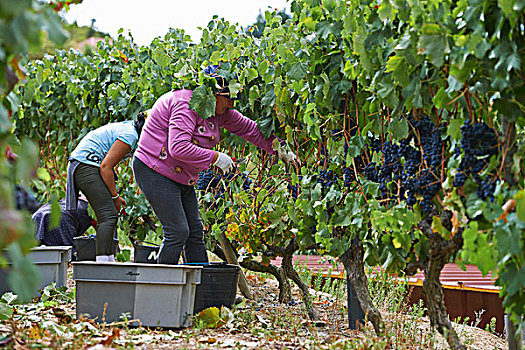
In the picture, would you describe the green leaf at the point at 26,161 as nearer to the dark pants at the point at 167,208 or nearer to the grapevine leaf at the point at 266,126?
the dark pants at the point at 167,208

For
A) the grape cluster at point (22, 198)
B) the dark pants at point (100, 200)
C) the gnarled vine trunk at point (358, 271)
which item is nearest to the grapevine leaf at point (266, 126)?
the gnarled vine trunk at point (358, 271)

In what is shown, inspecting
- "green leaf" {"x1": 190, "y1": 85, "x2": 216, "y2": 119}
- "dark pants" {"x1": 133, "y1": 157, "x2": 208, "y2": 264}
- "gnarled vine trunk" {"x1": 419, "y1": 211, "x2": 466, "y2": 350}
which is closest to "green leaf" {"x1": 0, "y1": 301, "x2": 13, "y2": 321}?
"dark pants" {"x1": 133, "y1": 157, "x2": 208, "y2": 264}

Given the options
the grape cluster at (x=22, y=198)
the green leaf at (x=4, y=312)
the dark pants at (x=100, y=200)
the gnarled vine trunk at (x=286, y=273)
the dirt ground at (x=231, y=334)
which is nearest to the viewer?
the grape cluster at (x=22, y=198)

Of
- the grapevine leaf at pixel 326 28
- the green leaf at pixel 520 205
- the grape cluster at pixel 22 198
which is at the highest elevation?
the grapevine leaf at pixel 326 28

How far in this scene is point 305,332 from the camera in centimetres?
280

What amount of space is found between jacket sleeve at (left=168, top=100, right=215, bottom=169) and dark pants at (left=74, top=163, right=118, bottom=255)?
712 mm

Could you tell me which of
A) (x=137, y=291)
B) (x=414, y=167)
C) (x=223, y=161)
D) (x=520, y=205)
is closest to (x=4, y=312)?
(x=137, y=291)

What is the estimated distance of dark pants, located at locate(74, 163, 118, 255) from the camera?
3361 millimetres

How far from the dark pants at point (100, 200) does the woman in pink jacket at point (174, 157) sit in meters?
0.47

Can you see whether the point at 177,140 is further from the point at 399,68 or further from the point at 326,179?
the point at 399,68

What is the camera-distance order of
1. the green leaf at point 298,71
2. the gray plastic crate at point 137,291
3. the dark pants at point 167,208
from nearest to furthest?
1. the green leaf at point 298,71
2. the gray plastic crate at point 137,291
3. the dark pants at point 167,208

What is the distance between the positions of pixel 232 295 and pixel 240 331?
0.34 metres

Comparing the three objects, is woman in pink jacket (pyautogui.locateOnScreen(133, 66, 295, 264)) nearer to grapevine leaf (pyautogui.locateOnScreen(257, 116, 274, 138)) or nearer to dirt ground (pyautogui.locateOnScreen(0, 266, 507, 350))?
grapevine leaf (pyautogui.locateOnScreen(257, 116, 274, 138))

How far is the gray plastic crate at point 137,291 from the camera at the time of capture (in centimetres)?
272
